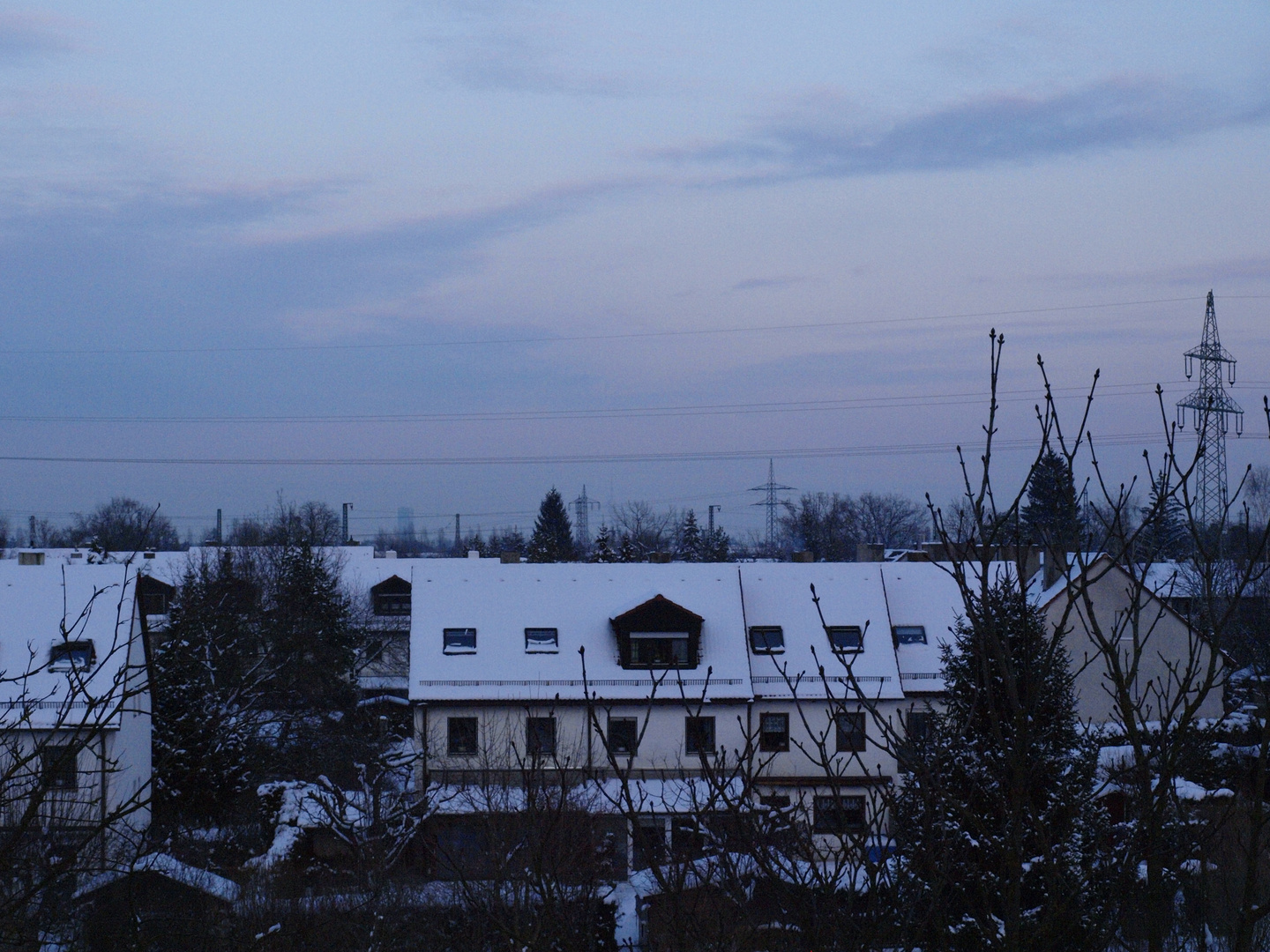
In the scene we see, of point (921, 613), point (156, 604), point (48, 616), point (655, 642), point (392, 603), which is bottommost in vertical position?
point (392, 603)

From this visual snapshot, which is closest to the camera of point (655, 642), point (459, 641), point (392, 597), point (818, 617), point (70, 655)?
point (70, 655)

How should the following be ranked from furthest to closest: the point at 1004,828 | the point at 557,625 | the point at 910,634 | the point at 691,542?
the point at 691,542
the point at 910,634
the point at 557,625
the point at 1004,828

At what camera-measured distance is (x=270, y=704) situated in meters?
32.7

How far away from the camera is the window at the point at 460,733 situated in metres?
27.5

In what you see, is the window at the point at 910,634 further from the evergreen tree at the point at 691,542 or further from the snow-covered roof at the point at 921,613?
the evergreen tree at the point at 691,542

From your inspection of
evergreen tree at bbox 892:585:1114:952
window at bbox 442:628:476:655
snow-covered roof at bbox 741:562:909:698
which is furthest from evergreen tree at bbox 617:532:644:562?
evergreen tree at bbox 892:585:1114:952

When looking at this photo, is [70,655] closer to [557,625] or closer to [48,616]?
[48,616]

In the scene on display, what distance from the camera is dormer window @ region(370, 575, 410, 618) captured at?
5069 cm

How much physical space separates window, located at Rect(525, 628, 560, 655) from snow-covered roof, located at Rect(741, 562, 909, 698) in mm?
5072

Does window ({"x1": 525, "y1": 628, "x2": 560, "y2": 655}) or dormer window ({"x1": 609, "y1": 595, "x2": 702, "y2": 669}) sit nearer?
dormer window ({"x1": 609, "y1": 595, "x2": 702, "y2": 669})

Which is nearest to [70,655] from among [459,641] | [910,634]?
[459,641]

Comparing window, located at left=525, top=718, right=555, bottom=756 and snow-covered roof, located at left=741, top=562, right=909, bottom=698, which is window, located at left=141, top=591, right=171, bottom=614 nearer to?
snow-covered roof, located at left=741, top=562, right=909, bottom=698

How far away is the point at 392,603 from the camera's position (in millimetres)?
51625

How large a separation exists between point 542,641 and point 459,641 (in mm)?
2132
